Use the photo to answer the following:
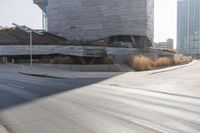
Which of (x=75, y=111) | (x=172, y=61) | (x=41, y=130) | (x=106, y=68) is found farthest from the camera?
(x=172, y=61)

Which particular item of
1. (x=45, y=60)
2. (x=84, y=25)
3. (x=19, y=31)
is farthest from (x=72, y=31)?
(x=45, y=60)

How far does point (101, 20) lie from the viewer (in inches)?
2657

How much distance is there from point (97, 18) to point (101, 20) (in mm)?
1062

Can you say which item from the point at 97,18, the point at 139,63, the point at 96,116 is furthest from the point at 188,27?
the point at 96,116

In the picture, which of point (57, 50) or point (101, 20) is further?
point (101, 20)

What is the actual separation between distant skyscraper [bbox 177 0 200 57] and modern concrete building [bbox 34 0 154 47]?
69135mm

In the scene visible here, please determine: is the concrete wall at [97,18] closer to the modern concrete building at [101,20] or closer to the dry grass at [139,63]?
the modern concrete building at [101,20]

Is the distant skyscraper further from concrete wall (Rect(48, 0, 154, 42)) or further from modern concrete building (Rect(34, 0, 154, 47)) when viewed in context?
concrete wall (Rect(48, 0, 154, 42))

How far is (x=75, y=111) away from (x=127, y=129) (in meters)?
2.84

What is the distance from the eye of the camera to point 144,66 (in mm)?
38844

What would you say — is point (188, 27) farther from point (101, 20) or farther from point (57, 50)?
point (57, 50)

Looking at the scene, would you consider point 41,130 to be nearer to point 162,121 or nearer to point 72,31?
point 162,121

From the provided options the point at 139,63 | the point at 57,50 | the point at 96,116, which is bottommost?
the point at 96,116

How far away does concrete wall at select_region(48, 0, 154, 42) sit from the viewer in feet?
214
